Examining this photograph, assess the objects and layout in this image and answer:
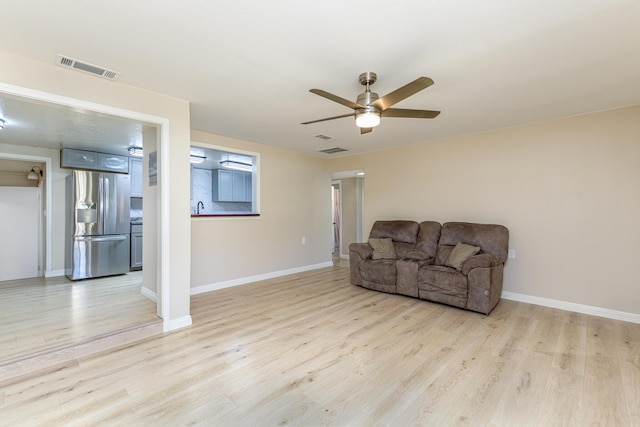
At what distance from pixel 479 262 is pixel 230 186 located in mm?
5750

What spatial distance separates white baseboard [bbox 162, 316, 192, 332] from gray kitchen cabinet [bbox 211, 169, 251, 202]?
431 centimetres

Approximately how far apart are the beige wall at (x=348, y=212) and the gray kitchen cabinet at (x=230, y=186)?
252cm

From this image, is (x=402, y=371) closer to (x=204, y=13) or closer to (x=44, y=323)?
(x=204, y=13)

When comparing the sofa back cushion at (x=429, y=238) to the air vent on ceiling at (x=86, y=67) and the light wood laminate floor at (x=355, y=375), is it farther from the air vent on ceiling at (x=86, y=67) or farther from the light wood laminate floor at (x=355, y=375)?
the air vent on ceiling at (x=86, y=67)

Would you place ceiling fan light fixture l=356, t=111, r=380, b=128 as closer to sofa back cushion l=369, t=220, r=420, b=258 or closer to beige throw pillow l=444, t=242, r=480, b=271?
beige throw pillow l=444, t=242, r=480, b=271

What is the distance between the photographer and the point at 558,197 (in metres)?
3.60

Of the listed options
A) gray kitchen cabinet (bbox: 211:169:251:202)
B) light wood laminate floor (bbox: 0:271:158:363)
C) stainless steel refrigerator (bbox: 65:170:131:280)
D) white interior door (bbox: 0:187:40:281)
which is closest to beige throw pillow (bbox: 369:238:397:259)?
light wood laminate floor (bbox: 0:271:158:363)

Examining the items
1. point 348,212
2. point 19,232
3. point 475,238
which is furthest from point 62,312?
point 348,212

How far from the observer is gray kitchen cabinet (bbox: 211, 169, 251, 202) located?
6.95m

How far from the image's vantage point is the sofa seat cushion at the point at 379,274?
13.4ft

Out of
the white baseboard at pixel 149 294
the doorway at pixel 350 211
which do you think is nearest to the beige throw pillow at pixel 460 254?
the doorway at pixel 350 211

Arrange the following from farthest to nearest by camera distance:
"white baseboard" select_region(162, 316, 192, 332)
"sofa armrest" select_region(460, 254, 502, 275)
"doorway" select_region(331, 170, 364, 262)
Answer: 1. "doorway" select_region(331, 170, 364, 262)
2. "sofa armrest" select_region(460, 254, 502, 275)
3. "white baseboard" select_region(162, 316, 192, 332)

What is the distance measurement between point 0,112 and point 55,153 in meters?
1.99

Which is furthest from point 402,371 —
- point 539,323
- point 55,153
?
point 55,153
